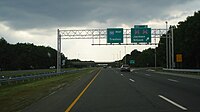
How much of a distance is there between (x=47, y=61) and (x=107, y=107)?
152547mm

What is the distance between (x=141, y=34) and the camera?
54.9 metres

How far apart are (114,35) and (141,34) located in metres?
4.94

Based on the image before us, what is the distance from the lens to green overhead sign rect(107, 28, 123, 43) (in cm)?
5525

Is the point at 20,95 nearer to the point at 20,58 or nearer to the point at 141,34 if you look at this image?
the point at 141,34

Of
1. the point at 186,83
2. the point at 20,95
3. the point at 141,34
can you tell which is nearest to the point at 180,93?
the point at 186,83

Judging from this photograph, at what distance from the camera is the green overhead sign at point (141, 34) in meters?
54.6

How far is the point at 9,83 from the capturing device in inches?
1150

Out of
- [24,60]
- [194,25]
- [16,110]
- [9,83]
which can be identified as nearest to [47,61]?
[24,60]

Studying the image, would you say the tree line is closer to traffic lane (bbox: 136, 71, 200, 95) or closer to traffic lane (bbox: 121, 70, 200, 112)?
traffic lane (bbox: 136, 71, 200, 95)

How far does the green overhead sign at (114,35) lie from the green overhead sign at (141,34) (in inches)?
86.6

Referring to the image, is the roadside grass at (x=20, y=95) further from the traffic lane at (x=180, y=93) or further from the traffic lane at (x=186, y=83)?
the traffic lane at (x=186, y=83)

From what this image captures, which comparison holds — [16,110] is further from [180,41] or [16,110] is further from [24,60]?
[24,60]

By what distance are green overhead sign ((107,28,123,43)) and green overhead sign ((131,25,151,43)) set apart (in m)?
2.20

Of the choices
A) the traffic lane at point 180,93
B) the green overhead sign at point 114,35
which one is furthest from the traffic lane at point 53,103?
A: the green overhead sign at point 114,35
